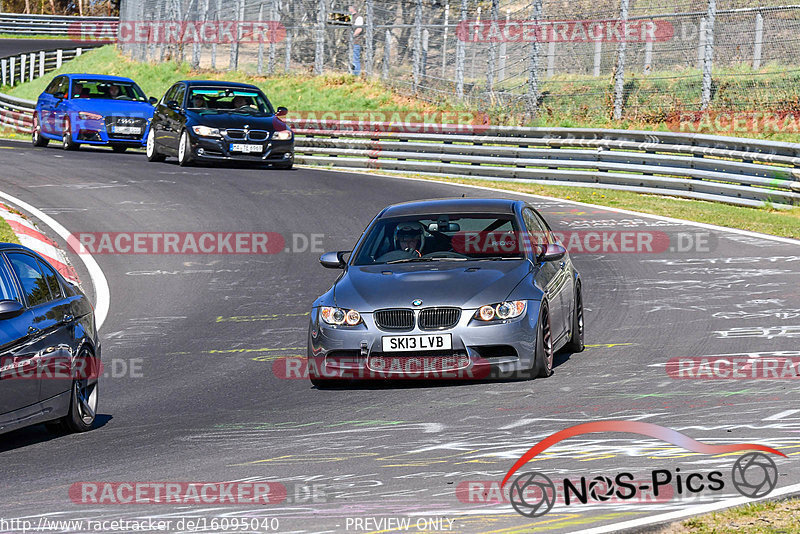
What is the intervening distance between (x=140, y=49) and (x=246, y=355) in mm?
43256

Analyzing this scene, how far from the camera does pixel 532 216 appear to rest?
37.4ft

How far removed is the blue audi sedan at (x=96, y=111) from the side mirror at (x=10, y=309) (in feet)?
68.8

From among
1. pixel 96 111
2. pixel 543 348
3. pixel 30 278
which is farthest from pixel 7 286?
pixel 96 111

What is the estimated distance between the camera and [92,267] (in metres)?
16.2

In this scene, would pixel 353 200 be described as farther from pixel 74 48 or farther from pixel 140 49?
pixel 74 48

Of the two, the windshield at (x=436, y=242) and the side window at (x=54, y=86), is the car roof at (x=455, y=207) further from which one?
the side window at (x=54, y=86)

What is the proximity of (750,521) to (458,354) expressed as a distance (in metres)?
3.97

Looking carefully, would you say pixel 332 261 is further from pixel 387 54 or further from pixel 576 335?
pixel 387 54

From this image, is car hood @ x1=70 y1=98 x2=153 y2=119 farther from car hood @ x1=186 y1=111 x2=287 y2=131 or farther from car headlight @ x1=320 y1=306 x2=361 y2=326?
car headlight @ x1=320 y1=306 x2=361 y2=326

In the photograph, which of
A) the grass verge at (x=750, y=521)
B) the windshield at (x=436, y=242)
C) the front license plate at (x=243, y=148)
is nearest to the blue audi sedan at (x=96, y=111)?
the front license plate at (x=243, y=148)

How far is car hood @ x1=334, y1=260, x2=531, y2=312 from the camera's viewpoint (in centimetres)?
955

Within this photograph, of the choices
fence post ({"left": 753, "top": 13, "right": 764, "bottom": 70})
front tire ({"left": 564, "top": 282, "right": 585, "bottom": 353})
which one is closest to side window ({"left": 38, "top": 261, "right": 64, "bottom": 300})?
front tire ({"left": 564, "top": 282, "right": 585, "bottom": 353})

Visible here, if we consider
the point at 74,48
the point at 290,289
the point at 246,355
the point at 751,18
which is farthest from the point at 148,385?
the point at 74,48

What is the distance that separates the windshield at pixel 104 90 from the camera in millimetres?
29541
